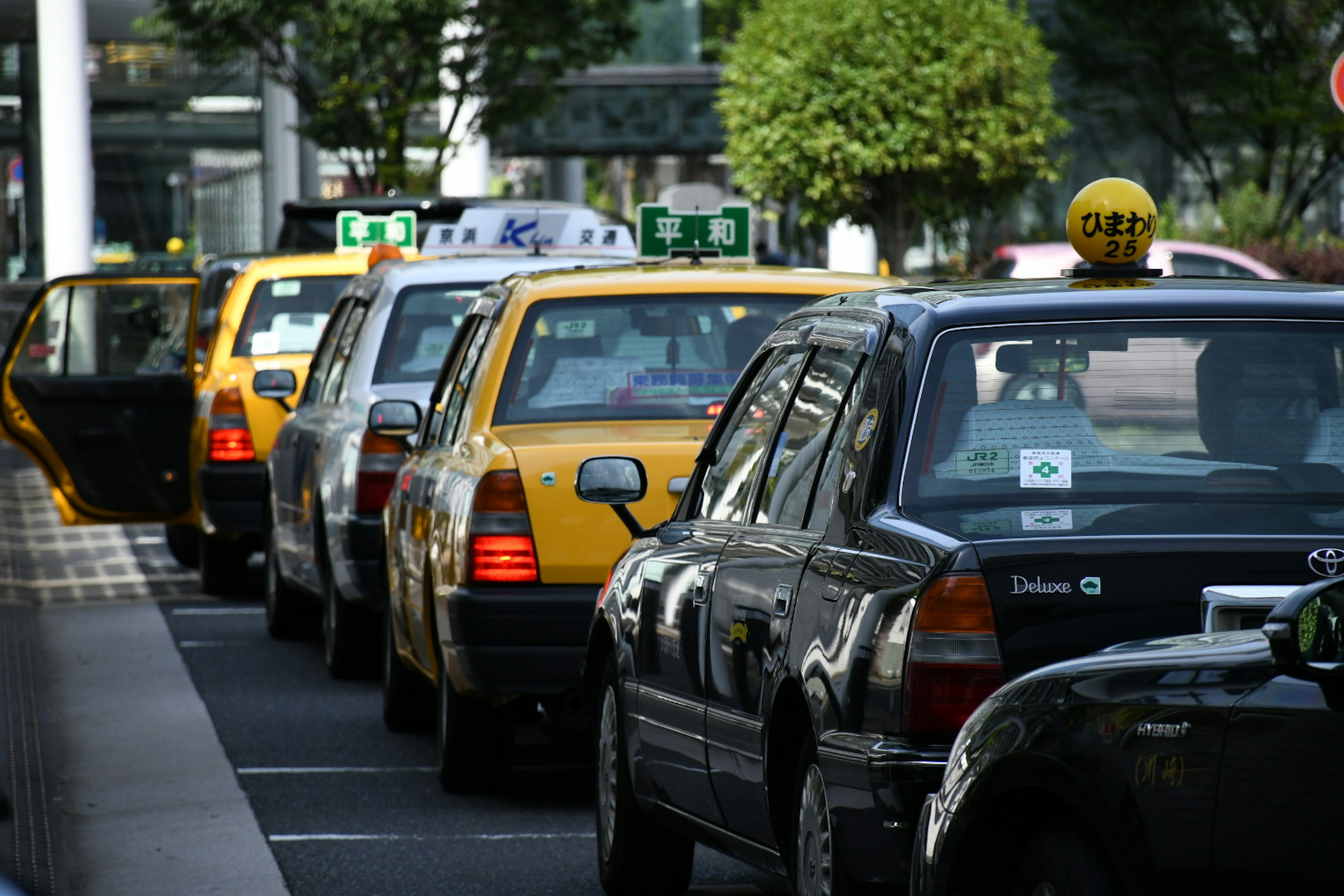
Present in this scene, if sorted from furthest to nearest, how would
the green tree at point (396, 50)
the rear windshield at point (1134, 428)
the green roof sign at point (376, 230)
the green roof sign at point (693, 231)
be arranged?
the green tree at point (396, 50) < the green roof sign at point (376, 230) < the green roof sign at point (693, 231) < the rear windshield at point (1134, 428)

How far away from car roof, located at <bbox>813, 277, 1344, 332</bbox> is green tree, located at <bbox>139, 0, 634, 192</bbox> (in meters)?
21.4

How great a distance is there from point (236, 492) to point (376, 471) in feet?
10.9

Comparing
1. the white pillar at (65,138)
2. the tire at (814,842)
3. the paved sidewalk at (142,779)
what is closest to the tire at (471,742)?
the paved sidewalk at (142,779)

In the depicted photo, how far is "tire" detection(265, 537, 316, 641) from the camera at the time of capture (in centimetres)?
1205

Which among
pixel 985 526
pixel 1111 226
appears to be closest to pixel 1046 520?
pixel 985 526

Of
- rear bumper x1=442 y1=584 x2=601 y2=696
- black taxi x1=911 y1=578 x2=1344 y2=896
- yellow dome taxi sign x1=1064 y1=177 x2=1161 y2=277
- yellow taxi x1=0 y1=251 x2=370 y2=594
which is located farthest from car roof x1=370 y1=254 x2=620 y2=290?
black taxi x1=911 y1=578 x2=1344 y2=896

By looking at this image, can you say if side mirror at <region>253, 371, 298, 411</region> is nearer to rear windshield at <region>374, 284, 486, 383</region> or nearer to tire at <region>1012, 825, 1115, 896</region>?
rear windshield at <region>374, 284, 486, 383</region>

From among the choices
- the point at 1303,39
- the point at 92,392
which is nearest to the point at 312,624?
the point at 92,392

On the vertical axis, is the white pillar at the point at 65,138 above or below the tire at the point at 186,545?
above

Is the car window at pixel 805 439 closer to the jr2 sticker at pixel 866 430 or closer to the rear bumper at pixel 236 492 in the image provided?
the jr2 sticker at pixel 866 430

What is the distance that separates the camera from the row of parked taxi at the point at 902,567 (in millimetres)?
3236

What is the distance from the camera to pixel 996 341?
4.61m

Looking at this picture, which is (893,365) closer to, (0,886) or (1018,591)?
(1018,591)

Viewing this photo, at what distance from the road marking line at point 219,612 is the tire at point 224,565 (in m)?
0.44
